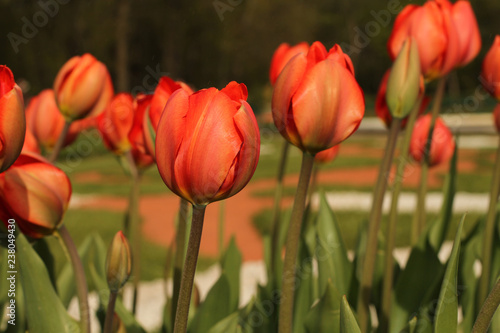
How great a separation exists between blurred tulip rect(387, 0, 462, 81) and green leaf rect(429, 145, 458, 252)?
0.32 metres

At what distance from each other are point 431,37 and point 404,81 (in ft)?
0.75

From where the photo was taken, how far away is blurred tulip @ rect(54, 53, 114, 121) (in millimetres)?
1136

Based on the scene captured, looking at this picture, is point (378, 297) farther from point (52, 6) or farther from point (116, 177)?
point (52, 6)

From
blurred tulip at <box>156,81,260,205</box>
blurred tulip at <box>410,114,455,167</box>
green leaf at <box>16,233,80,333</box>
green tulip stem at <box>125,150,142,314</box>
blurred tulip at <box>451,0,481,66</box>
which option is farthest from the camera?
blurred tulip at <box>410,114,455,167</box>

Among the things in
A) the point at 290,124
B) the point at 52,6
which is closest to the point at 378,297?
the point at 290,124

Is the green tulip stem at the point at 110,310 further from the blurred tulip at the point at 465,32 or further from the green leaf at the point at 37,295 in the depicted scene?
the blurred tulip at the point at 465,32

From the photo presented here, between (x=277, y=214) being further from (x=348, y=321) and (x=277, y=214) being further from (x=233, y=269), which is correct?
(x=348, y=321)

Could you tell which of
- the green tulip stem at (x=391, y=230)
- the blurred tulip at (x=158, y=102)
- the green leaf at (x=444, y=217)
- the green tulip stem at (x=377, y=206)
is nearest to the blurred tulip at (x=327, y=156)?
the green leaf at (x=444, y=217)

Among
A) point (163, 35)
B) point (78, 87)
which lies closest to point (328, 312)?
point (78, 87)

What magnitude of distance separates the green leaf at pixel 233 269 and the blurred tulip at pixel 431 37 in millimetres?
615

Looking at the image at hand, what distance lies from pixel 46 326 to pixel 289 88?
52cm

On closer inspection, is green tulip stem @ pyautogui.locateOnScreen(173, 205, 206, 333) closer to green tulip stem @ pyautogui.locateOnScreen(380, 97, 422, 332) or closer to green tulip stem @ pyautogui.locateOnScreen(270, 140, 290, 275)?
green tulip stem @ pyautogui.locateOnScreen(380, 97, 422, 332)

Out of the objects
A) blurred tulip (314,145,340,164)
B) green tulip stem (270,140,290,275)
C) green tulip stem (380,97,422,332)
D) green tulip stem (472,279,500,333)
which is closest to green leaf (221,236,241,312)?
green tulip stem (270,140,290,275)

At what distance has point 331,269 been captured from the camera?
127 cm
